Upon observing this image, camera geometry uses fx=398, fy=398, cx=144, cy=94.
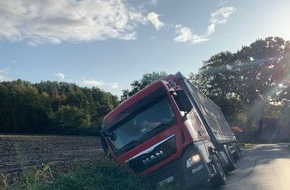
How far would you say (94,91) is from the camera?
114 m

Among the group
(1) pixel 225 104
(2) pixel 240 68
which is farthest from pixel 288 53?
(1) pixel 225 104

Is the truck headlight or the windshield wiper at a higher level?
the windshield wiper

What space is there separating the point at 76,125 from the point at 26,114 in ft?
37.3

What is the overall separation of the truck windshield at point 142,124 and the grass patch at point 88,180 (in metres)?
0.67

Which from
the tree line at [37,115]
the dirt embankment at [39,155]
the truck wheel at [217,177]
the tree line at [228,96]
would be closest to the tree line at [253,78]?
the tree line at [228,96]

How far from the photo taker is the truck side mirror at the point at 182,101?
32.3ft

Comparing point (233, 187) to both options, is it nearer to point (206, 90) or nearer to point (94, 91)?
point (206, 90)

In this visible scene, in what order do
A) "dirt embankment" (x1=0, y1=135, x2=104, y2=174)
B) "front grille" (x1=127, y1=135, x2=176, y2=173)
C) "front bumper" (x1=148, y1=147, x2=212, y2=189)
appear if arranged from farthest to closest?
"dirt embankment" (x1=0, y1=135, x2=104, y2=174) → "front grille" (x1=127, y1=135, x2=176, y2=173) → "front bumper" (x1=148, y1=147, x2=212, y2=189)

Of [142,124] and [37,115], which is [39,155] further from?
[37,115]

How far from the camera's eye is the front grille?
9.55 m

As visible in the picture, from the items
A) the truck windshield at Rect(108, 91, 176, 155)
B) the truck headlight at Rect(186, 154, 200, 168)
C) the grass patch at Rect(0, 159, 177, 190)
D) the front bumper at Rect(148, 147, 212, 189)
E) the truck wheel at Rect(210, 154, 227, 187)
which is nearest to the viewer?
the grass patch at Rect(0, 159, 177, 190)

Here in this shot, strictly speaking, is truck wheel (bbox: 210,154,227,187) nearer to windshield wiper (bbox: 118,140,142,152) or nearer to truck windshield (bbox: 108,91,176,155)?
truck windshield (bbox: 108,91,176,155)

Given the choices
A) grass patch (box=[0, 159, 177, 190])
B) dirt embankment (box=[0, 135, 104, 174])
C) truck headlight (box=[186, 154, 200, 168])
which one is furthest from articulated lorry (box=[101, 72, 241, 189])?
dirt embankment (box=[0, 135, 104, 174])

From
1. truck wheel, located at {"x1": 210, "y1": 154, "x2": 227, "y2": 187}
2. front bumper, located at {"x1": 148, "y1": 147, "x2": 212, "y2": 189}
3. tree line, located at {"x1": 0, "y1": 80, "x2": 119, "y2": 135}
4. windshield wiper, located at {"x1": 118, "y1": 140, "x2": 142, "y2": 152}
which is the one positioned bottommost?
truck wheel, located at {"x1": 210, "y1": 154, "x2": 227, "y2": 187}
